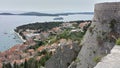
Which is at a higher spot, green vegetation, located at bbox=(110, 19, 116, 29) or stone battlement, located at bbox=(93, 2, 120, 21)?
stone battlement, located at bbox=(93, 2, 120, 21)

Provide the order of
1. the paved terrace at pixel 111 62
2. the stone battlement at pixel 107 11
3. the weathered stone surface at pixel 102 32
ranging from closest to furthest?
the paved terrace at pixel 111 62
the stone battlement at pixel 107 11
the weathered stone surface at pixel 102 32

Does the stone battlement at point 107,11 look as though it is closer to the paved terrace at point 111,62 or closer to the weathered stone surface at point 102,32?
the weathered stone surface at point 102,32

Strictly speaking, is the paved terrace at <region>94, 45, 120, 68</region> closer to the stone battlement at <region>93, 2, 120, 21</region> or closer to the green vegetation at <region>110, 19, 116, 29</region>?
the stone battlement at <region>93, 2, 120, 21</region>

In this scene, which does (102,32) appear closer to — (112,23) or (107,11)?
(112,23)

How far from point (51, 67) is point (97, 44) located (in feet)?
14.9

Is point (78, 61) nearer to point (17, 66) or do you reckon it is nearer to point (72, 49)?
point (72, 49)

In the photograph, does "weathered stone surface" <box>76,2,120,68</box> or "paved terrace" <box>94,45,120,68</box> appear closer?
"paved terrace" <box>94,45,120,68</box>

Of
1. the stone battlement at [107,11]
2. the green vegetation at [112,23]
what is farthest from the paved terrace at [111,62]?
the green vegetation at [112,23]

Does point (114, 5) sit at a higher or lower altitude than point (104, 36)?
higher

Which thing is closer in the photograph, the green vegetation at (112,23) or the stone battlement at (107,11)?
the stone battlement at (107,11)

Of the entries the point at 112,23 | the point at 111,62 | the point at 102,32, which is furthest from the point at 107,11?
the point at 111,62

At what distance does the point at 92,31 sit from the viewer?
957 centimetres

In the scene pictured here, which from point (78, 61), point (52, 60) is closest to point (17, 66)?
point (52, 60)

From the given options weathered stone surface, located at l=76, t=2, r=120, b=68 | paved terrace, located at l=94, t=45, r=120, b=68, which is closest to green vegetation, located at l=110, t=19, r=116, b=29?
weathered stone surface, located at l=76, t=2, r=120, b=68
